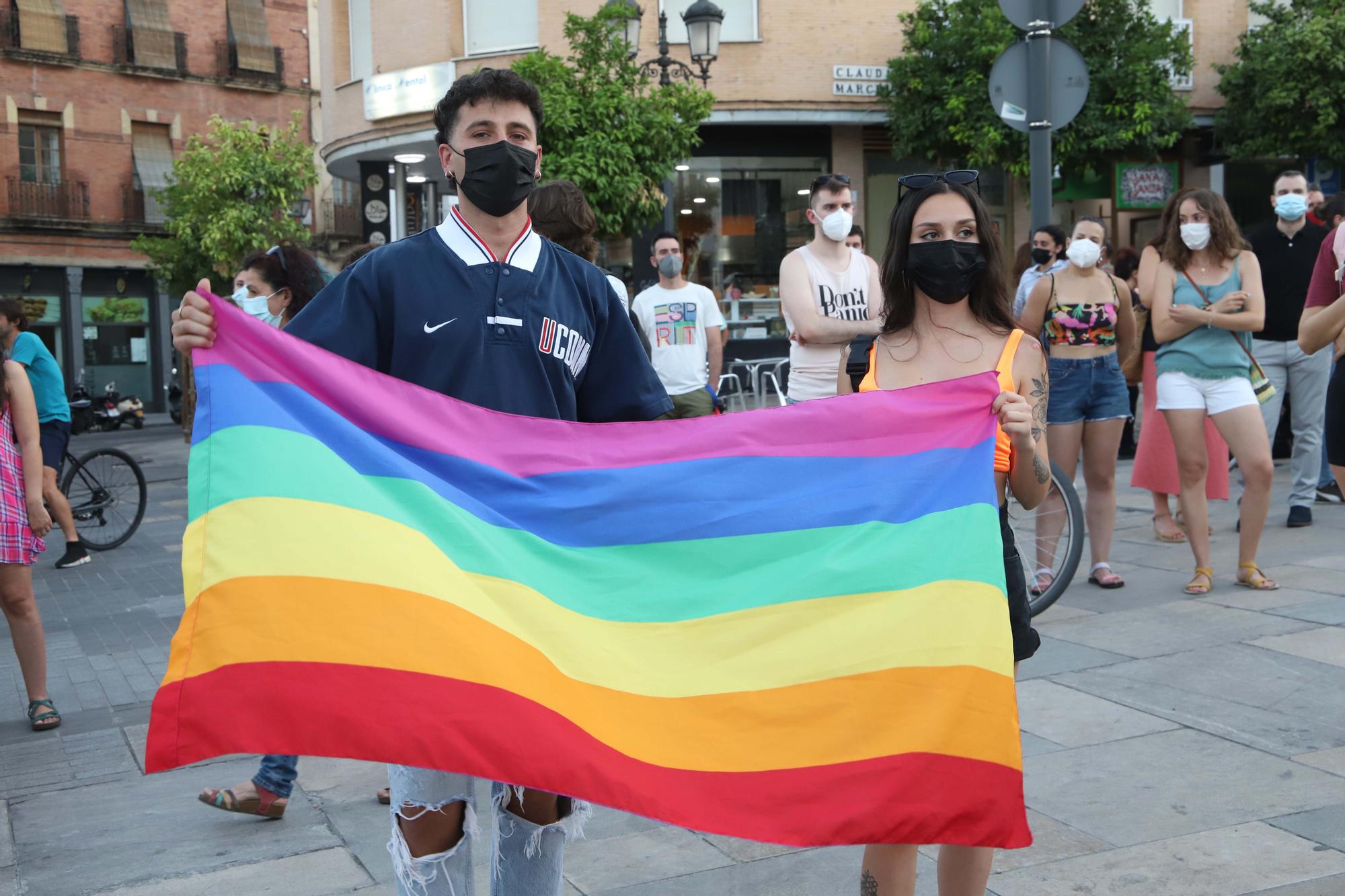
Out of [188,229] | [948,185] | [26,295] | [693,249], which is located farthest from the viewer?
[26,295]

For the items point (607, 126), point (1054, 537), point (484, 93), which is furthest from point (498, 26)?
point (484, 93)

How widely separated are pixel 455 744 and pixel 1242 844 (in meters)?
2.50

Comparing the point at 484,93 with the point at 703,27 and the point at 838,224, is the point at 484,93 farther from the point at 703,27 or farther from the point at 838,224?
the point at 703,27

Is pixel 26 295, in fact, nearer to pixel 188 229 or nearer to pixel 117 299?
pixel 117 299

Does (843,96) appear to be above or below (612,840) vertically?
above

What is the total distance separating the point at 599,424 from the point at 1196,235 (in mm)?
5020

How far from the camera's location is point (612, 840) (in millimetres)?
3967

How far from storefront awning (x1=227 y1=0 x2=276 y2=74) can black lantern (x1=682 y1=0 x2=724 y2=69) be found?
3230 cm

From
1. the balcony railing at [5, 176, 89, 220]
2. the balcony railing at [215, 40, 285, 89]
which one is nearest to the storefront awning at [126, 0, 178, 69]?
the balcony railing at [215, 40, 285, 89]

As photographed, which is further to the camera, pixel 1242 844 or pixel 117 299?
pixel 117 299

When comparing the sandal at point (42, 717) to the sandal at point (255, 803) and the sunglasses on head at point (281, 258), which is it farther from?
the sunglasses on head at point (281, 258)

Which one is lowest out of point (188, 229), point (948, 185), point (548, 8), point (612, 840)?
point (612, 840)

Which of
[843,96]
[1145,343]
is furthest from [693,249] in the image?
[1145,343]

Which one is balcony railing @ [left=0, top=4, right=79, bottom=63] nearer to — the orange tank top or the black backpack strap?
the black backpack strap
